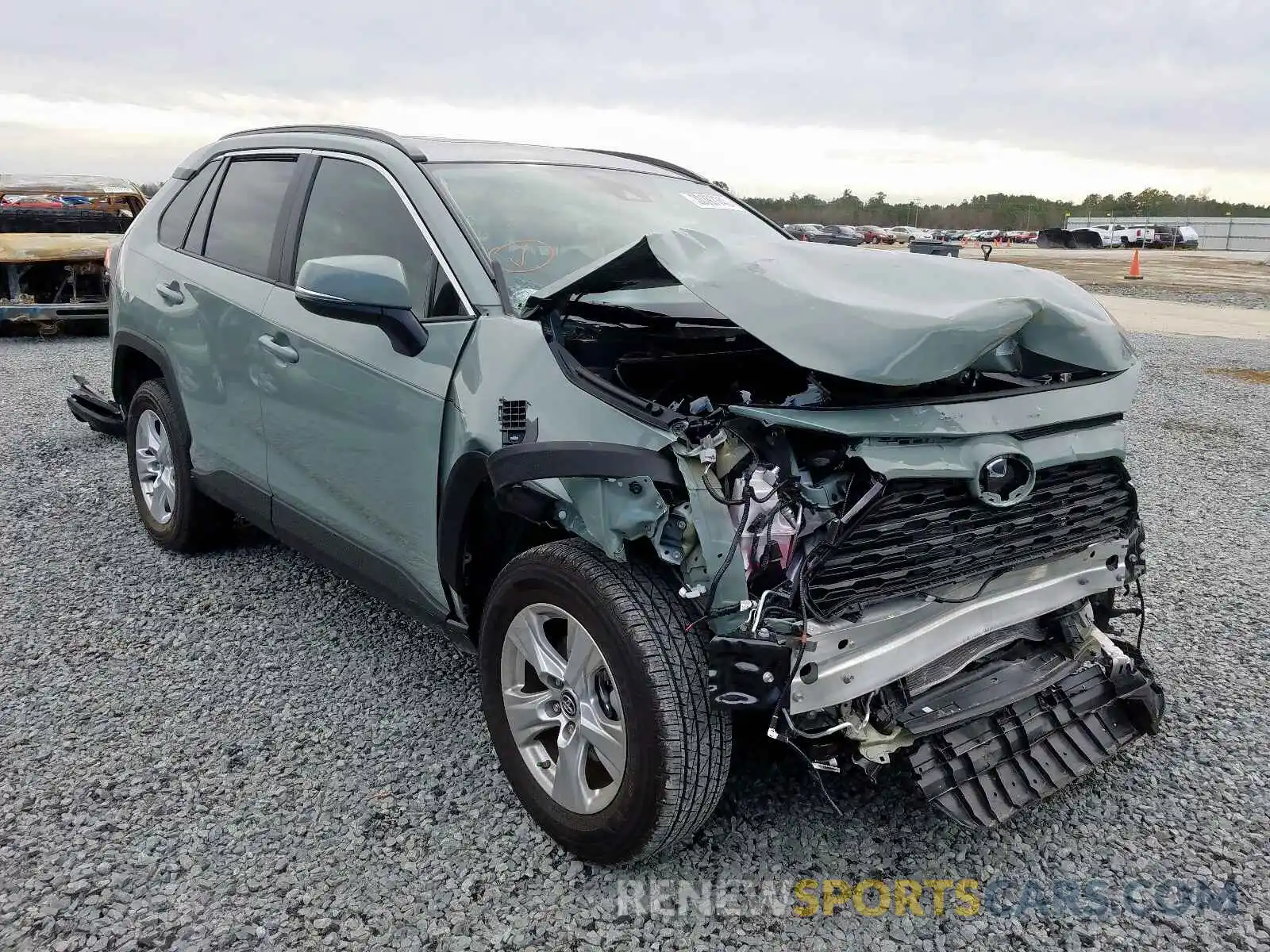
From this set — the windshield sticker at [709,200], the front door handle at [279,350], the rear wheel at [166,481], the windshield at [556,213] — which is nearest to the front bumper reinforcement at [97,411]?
the rear wheel at [166,481]

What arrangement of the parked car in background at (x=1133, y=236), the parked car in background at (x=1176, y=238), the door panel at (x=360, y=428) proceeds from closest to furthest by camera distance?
the door panel at (x=360, y=428) < the parked car in background at (x=1176, y=238) < the parked car in background at (x=1133, y=236)

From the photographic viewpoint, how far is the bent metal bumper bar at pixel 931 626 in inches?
86.5

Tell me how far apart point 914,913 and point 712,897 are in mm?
486

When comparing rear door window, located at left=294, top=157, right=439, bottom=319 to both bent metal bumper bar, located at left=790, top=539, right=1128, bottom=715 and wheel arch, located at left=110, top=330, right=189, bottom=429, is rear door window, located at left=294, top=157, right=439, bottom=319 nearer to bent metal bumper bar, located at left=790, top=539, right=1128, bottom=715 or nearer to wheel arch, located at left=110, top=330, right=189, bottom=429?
wheel arch, located at left=110, top=330, right=189, bottom=429

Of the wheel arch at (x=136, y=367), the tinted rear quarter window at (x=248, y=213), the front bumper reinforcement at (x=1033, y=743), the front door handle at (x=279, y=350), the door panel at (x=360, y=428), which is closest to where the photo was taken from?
the front bumper reinforcement at (x=1033, y=743)

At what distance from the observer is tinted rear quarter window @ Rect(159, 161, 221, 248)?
14.1 feet

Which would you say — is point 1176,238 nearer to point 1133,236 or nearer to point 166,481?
point 1133,236

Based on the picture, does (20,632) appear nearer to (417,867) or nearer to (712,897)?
(417,867)

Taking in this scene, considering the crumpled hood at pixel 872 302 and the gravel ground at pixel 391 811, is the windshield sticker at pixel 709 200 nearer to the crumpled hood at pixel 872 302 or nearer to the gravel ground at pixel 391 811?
the crumpled hood at pixel 872 302

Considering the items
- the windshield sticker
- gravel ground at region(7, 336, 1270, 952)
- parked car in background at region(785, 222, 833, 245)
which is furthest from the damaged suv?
parked car in background at region(785, 222, 833, 245)

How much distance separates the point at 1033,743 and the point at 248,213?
11.2 feet

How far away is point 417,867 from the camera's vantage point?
8.18 ft

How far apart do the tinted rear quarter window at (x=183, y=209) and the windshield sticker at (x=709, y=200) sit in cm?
208

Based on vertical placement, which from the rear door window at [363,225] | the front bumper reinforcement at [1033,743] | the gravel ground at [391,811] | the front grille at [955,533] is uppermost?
the rear door window at [363,225]
